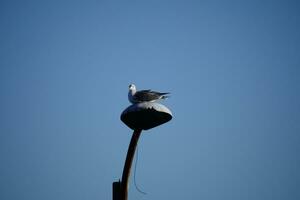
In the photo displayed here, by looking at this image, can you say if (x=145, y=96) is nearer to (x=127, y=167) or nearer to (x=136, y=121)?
(x=136, y=121)

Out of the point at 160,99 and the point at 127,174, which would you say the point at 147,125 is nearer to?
the point at 127,174

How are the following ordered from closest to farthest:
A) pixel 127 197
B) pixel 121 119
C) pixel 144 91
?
pixel 127 197 < pixel 121 119 < pixel 144 91

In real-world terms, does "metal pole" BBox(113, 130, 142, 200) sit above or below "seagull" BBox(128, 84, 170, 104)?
below

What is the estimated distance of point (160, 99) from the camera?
34.6 feet

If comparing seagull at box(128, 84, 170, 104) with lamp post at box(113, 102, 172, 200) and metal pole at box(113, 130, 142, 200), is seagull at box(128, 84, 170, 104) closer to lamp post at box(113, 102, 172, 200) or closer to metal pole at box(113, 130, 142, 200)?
lamp post at box(113, 102, 172, 200)

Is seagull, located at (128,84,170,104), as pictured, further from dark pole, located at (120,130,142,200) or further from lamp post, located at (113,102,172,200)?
dark pole, located at (120,130,142,200)

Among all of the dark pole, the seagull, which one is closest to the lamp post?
the dark pole

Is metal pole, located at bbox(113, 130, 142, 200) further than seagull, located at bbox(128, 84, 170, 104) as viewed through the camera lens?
No

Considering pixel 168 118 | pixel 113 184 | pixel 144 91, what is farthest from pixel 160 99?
pixel 113 184

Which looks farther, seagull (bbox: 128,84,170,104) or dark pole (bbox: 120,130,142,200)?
seagull (bbox: 128,84,170,104)

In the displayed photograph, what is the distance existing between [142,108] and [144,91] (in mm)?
4668

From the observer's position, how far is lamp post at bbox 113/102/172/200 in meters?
5.39

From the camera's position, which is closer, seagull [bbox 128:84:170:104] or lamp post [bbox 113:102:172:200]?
lamp post [bbox 113:102:172:200]

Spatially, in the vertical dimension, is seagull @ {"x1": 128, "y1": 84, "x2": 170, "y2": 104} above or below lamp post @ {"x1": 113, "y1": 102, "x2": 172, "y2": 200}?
above
